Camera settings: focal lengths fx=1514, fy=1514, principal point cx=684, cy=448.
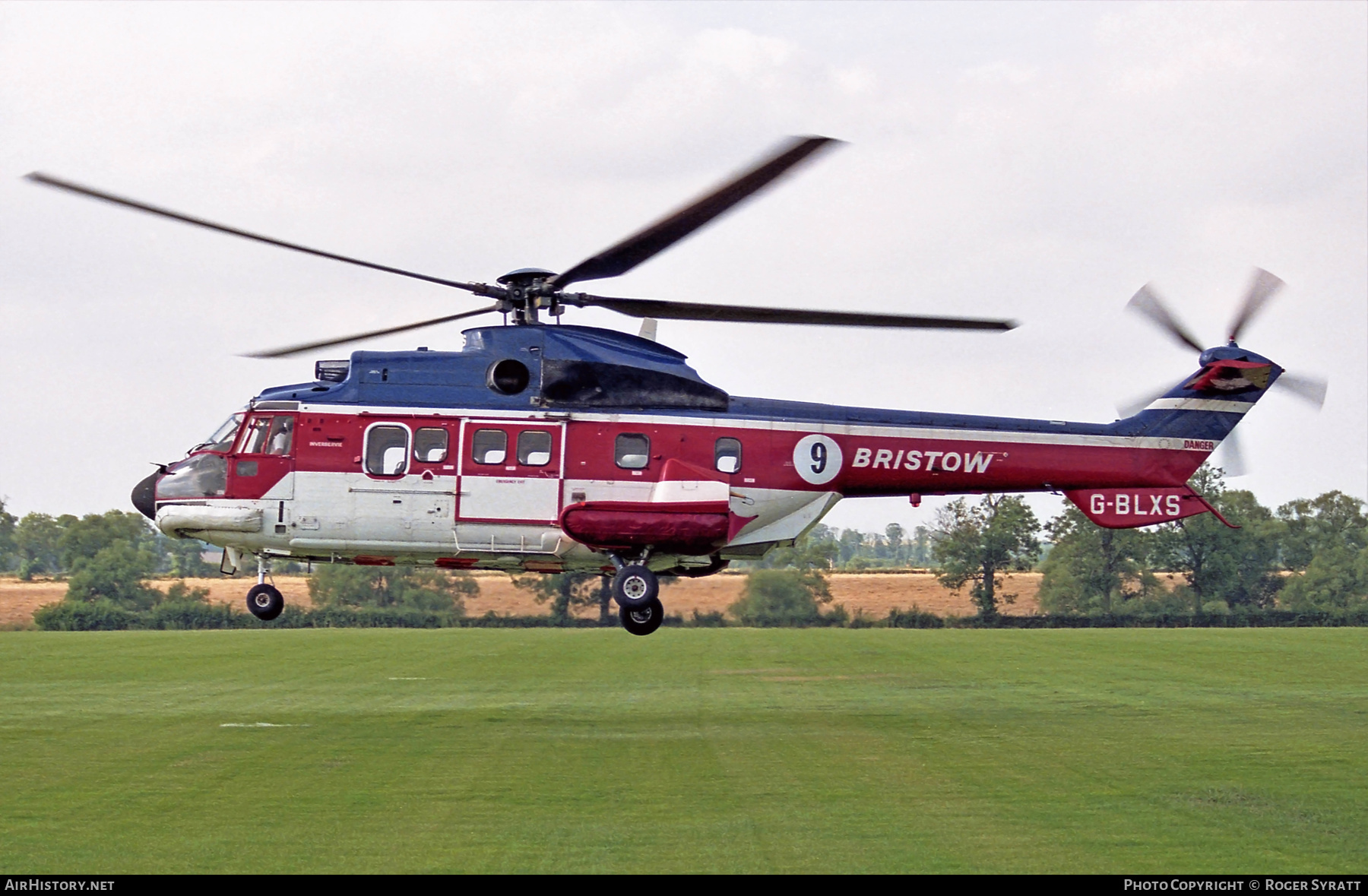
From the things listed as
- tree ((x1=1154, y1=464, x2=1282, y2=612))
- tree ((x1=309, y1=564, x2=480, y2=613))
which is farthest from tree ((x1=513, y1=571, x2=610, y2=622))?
tree ((x1=1154, y1=464, x2=1282, y2=612))

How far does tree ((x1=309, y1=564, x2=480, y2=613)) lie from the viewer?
388 feet

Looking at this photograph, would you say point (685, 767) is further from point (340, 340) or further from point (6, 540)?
point (6, 540)

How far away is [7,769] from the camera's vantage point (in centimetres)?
4666

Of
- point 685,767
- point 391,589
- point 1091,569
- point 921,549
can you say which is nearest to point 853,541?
point 921,549

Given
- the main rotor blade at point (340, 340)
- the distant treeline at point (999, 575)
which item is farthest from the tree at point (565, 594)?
the main rotor blade at point (340, 340)

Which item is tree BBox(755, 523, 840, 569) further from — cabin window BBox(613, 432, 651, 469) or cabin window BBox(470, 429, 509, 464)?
cabin window BBox(470, 429, 509, 464)

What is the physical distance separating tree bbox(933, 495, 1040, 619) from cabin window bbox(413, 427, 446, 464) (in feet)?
334

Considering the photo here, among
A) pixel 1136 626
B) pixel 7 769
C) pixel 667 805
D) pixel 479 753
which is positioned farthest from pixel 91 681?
pixel 1136 626

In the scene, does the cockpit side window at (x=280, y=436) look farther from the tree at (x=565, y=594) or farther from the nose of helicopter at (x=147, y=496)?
the tree at (x=565, y=594)

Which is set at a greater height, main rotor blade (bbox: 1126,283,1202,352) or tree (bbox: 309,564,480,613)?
main rotor blade (bbox: 1126,283,1202,352)

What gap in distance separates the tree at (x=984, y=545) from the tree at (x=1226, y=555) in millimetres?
12211

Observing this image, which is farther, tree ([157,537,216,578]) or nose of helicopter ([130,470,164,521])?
Result: tree ([157,537,216,578])

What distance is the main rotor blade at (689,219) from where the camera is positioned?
780 inches

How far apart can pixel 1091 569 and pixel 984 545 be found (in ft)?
35.6
